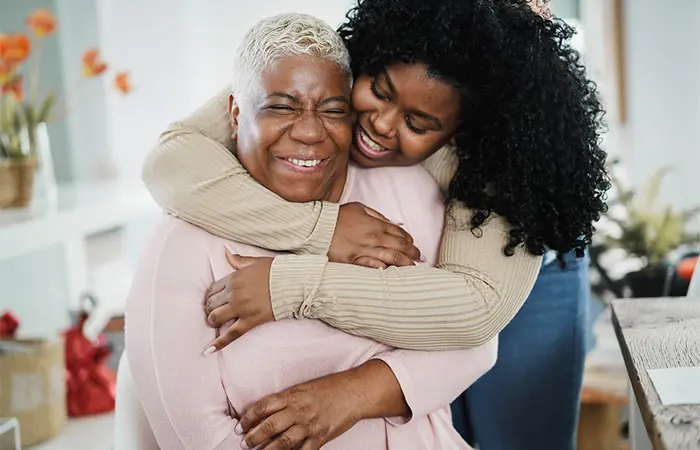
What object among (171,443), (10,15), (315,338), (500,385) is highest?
(10,15)

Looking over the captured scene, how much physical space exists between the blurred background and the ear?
0.97 metres

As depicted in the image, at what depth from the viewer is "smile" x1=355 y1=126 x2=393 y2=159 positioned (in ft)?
5.52

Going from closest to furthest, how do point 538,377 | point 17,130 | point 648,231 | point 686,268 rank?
point 538,377
point 17,130
point 686,268
point 648,231

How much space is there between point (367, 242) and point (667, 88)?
7.95 feet

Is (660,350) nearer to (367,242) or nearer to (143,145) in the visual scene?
(367,242)

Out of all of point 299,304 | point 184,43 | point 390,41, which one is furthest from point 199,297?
point 184,43

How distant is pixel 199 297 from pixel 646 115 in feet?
8.49

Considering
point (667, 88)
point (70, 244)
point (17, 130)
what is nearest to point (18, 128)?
point (17, 130)

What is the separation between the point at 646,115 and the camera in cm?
364

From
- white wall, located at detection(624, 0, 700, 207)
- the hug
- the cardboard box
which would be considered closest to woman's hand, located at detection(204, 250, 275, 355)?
the hug

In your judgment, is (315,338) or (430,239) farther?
(430,239)

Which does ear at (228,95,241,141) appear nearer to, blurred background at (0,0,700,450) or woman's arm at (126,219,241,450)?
woman's arm at (126,219,241,450)

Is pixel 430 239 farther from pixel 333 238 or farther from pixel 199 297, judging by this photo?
pixel 199 297

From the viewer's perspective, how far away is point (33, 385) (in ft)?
7.37
